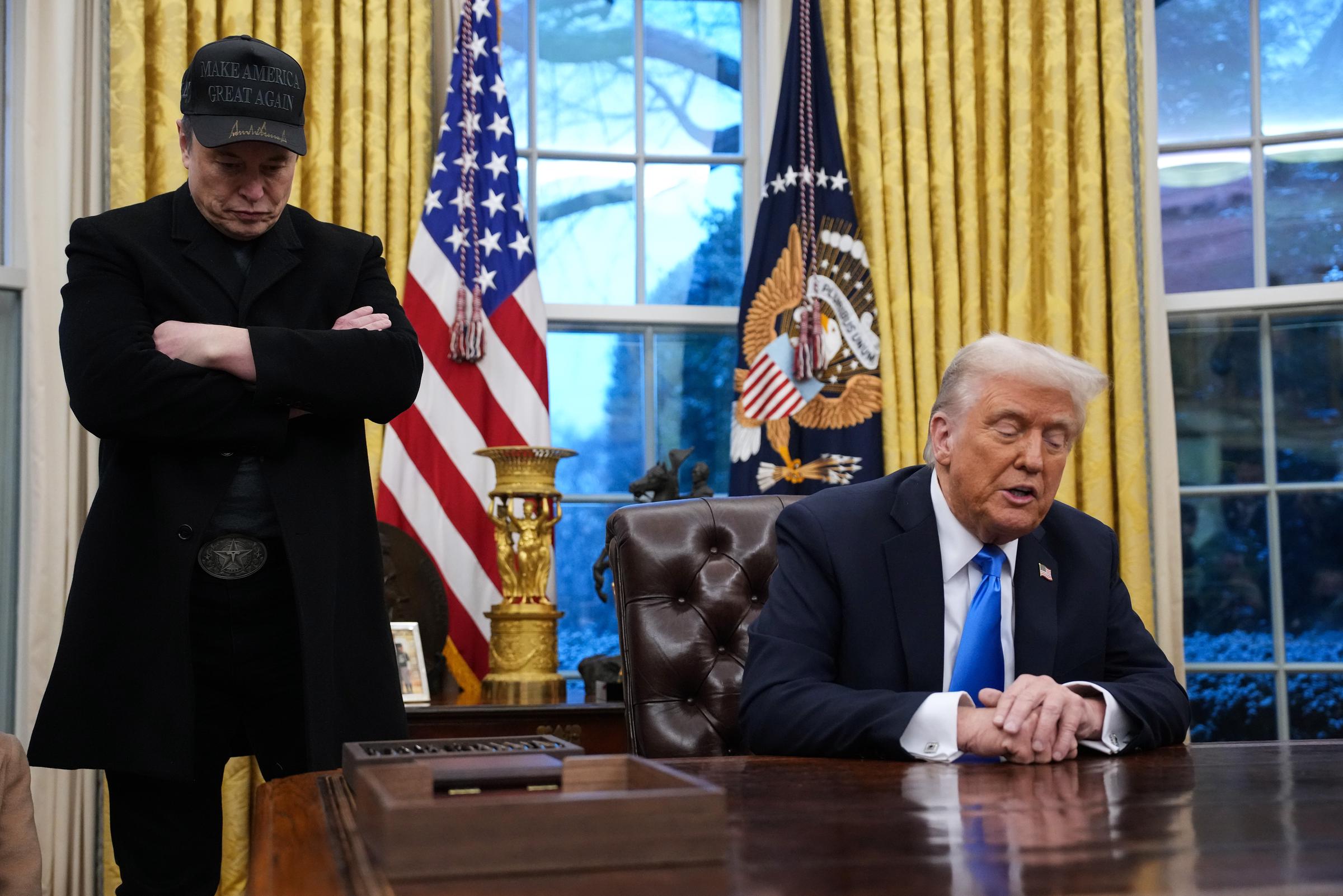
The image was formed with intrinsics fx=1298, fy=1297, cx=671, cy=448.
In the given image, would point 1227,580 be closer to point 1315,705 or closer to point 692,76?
point 1315,705

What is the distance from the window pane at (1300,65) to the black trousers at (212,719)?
11.4 ft

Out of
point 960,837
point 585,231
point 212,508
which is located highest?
point 585,231

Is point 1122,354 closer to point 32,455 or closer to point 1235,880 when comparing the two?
point 32,455

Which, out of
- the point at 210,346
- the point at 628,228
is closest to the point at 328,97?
the point at 628,228

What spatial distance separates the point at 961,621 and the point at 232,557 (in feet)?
3.22

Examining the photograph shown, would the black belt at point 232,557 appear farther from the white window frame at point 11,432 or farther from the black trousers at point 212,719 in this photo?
the white window frame at point 11,432

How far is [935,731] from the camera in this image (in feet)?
4.73

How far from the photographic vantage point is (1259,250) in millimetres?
3930

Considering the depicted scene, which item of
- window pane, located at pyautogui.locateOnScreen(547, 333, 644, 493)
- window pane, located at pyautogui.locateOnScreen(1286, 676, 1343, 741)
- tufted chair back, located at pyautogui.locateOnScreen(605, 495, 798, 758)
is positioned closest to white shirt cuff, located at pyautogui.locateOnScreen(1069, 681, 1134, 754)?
tufted chair back, located at pyautogui.locateOnScreen(605, 495, 798, 758)

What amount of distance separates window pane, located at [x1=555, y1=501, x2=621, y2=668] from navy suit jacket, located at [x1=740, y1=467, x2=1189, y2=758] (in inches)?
76.1

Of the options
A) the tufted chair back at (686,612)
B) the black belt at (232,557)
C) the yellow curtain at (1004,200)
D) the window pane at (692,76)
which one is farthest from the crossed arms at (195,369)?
the window pane at (692,76)

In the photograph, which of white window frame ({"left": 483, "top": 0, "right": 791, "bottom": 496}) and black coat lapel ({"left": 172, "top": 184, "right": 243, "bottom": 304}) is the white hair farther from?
white window frame ({"left": 483, "top": 0, "right": 791, "bottom": 496})

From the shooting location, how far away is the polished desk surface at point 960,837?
0.65 metres

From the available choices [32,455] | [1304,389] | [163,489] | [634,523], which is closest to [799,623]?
[634,523]
